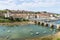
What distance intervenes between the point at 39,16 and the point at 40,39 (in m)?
88.6

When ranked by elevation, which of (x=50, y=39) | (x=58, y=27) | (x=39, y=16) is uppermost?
(x=50, y=39)

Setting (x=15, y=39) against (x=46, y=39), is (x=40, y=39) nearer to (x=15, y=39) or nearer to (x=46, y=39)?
(x=46, y=39)

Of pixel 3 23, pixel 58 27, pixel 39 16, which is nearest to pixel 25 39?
pixel 58 27

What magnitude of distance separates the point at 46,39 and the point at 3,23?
1725 inches

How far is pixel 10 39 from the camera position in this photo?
108 feet

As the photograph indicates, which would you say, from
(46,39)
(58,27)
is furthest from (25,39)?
(58,27)

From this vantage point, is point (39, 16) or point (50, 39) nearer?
point (50, 39)

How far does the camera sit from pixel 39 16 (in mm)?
120812

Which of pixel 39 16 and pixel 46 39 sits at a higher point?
pixel 46 39

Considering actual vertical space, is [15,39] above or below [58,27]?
above

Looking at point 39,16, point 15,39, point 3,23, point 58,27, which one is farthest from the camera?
point 39,16

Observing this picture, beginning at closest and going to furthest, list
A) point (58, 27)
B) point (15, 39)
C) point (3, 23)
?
point (15, 39)
point (58, 27)
point (3, 23)

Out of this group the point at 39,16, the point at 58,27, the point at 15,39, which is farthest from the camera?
the point at 39,16

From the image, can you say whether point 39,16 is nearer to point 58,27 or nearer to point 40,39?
point 58,27
